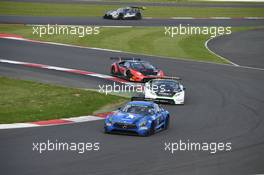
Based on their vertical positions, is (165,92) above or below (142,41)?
above

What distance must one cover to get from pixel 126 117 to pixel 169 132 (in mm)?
1765

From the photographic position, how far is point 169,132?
A: 973 inches

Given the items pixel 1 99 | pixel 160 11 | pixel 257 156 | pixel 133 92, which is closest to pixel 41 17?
pixel 160 11

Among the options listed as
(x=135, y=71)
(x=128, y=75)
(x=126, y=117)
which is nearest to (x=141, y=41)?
(x=128, y=75)

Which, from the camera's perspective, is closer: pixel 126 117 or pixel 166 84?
pixel 126 117

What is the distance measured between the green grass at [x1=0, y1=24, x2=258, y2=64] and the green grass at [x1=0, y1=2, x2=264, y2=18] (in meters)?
10.8

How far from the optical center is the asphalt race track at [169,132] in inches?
751

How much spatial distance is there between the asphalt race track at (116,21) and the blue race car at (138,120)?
3337cm

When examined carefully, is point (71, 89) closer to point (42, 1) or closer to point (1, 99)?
point (1, 99)

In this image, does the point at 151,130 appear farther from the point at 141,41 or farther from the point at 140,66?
the point at 141,41

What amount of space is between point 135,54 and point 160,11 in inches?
1111

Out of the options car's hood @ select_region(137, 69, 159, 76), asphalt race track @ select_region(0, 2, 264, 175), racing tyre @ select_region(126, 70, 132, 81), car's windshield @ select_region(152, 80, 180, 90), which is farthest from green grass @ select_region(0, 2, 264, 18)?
car's windshield @ select_region(152, 80, 180, 90)

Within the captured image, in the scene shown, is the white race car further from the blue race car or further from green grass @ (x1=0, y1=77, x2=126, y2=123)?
the blue race car

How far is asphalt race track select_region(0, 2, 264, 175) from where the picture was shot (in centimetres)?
1908
